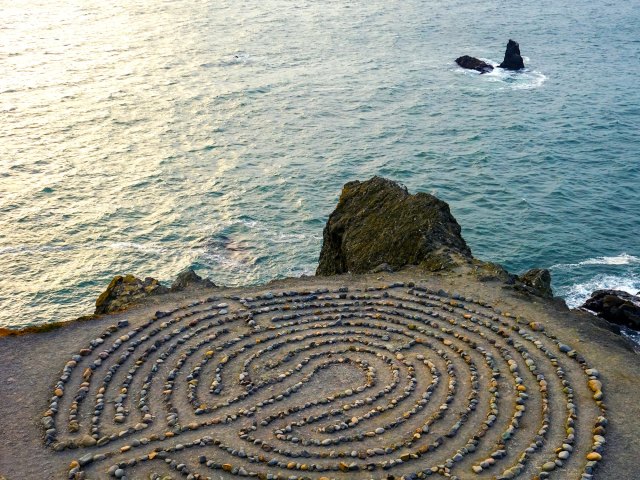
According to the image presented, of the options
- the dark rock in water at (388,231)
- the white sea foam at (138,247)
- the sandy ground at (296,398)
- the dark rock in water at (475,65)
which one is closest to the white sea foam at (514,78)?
the dark rock in water at (475,65)

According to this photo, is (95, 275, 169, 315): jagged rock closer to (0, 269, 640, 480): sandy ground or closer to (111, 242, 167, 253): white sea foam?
(0, 269, 640, 480): sandy ground

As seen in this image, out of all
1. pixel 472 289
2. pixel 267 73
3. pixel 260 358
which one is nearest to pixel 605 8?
pixel 267 73

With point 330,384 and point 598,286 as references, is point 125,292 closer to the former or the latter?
point 330,384

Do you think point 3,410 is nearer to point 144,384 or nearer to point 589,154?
point 144,384

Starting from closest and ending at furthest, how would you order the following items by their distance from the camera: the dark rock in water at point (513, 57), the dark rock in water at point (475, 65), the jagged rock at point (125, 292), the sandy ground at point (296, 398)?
the sandy ground at point (296, 398) < the jagged rock at point (125, 292) < the dark rock in water at point (513, 57) < the dark rock in water at point (475, 65)

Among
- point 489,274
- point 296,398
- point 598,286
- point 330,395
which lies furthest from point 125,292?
point 598,286

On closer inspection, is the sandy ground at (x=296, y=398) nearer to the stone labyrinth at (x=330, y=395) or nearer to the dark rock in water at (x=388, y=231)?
the stone labyrinth at (x=330, y=395)

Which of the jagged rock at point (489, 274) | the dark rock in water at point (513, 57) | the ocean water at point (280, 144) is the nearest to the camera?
the jagged rock at point (489, 274)

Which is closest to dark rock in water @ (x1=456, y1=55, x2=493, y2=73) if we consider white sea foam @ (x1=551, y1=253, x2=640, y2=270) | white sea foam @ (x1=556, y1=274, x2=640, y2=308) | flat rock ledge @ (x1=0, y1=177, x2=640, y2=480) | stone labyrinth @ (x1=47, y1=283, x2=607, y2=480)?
white sea foam @ (x1=551, y1=253, x2=640, y2=270)
